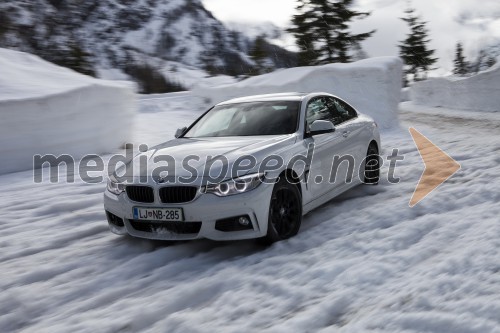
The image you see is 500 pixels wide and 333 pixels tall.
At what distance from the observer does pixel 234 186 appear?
468cm

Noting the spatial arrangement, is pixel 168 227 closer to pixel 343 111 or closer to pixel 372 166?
pixel 343 111

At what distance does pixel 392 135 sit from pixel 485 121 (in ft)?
12.7

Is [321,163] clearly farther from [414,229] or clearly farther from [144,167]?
[144,167]

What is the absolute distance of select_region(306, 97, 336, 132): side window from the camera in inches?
241

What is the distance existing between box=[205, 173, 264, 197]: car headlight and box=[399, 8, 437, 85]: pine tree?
2625 inches

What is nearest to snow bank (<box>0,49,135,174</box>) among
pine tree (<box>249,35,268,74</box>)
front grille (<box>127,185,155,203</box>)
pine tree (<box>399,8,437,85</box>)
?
front grille (<box>127,185,155,203</box>)

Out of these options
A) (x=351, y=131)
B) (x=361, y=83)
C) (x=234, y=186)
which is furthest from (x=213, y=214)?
(x=361, y=83)

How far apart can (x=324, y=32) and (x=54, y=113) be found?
1345 inches

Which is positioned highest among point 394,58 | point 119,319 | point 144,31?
point 144,31

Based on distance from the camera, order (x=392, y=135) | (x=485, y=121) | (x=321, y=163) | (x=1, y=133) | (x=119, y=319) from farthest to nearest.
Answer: (x=485, y=121), (x=392, y=135), (x=1, y=133), (x=321, y=163), (x=119, y=319)

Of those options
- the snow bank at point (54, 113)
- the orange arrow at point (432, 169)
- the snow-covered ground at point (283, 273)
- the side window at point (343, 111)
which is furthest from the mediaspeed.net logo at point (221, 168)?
the side window at point (343, 111)

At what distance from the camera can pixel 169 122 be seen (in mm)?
17844

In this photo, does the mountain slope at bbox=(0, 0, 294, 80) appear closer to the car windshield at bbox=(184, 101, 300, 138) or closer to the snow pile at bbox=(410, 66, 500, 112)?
the snow pile at bbox=(410, 66, 500, 112)

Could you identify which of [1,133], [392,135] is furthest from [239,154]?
[392,135]
